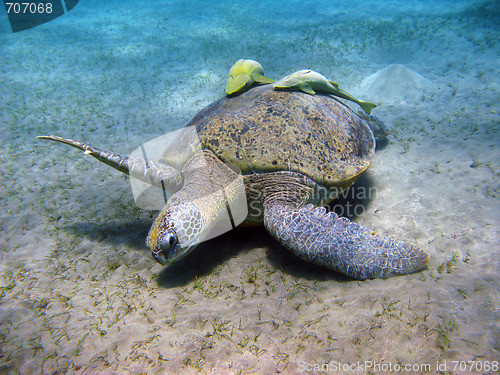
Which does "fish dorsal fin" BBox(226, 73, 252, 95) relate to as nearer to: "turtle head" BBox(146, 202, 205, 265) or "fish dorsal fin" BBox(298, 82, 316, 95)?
"fish dorsal fin" BBox(298, 82, 316, 95)

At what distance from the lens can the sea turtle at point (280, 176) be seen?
8.16ft

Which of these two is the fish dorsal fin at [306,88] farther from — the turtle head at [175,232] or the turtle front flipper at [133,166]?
the turtle head at [175,232]

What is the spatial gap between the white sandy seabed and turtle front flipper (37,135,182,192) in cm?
69

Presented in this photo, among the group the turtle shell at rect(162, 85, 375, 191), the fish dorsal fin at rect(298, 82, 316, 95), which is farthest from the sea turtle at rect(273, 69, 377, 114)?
the turtle shell at rect(162, 85, 375, 191)

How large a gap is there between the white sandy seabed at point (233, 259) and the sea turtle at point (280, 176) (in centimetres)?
35

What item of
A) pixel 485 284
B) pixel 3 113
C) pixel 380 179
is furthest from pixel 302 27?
pixel 485 284

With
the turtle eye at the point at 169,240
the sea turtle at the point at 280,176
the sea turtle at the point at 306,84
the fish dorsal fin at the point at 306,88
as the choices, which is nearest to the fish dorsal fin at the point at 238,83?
the sea turtle at the point at 280,176

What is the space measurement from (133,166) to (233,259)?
1.82 metres

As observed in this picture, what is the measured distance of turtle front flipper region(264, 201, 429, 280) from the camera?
7.97ft

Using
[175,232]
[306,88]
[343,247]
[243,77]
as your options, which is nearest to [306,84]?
[306,88]

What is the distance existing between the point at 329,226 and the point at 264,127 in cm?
150

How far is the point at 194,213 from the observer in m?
2.66

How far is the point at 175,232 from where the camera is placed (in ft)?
8.16

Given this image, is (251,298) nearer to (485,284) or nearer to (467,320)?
(467,320)
